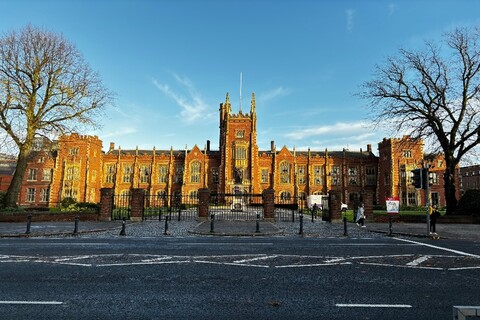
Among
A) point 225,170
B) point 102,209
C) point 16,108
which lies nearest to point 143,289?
point 102,209

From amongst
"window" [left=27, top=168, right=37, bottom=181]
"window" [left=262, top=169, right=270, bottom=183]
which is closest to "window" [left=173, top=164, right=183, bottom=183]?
"window" [left=262, top=169, right=270, bottom=183]

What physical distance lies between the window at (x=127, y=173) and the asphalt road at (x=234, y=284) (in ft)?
209

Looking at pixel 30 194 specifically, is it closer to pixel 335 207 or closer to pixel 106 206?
pixel 106 206

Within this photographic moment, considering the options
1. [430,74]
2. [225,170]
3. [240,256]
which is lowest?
[240,256]

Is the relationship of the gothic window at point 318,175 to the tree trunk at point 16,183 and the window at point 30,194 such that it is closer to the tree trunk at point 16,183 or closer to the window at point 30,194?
the tree trunk at point 16,183

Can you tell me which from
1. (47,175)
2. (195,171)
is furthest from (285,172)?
(47,175)

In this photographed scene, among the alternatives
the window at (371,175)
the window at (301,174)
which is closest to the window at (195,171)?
the window at (301,174)

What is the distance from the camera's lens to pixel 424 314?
15.9ft

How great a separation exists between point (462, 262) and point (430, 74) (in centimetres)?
2298

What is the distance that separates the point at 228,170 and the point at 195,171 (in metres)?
8.09

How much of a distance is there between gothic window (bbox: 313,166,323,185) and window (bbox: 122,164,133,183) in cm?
3958

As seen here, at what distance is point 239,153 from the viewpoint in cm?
6831

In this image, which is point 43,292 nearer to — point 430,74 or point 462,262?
point 462,262

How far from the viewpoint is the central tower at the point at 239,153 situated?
65.8 meters
